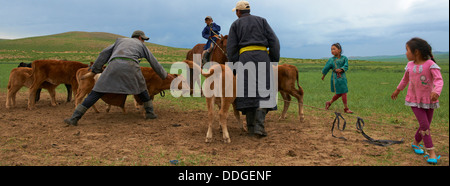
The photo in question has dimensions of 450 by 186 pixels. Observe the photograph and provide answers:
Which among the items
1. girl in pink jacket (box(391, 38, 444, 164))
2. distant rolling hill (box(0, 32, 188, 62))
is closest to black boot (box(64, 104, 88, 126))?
girl in pink jacket (box(391, 38, 444, 164))

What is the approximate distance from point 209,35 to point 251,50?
21.5 feet

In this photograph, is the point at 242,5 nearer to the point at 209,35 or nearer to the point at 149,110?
the point at 149,110

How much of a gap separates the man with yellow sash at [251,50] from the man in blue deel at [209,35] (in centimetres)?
569

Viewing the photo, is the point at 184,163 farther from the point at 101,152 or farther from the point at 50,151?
the point at 50,151

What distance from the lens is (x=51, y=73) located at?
890 cm

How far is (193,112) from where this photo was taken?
8.88 metres

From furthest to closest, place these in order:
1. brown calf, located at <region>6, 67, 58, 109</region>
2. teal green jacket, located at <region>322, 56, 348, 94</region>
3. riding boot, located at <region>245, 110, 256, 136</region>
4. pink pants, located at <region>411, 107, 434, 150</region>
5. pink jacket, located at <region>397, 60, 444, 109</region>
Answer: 1. brown calf, located at <region>6, 67, 58, 109</region>
2. teal green jacket, located at <region>322, 56, 348, 94</region>
3. riding boot, located at <region>245, 110, 256, 136</region>
4. pink pants, located at <region>411, 107, 434, 150</region>
5. pink jacket, located at <region>397, 60, 444, 109</region>

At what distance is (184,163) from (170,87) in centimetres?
373

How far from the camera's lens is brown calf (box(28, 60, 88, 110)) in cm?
880

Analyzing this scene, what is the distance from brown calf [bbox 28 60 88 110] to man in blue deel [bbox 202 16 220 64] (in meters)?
4.55

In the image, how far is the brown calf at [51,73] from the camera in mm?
8797

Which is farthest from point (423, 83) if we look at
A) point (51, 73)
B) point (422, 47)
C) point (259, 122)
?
point (51, 73)

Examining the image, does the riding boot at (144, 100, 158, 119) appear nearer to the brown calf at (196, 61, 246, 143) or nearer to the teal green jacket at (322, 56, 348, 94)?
the brown calf at (196, 61, 246, 143)

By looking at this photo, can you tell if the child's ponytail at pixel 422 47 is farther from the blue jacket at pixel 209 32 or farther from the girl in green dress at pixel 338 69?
the blue jacket at pixel 209 32
